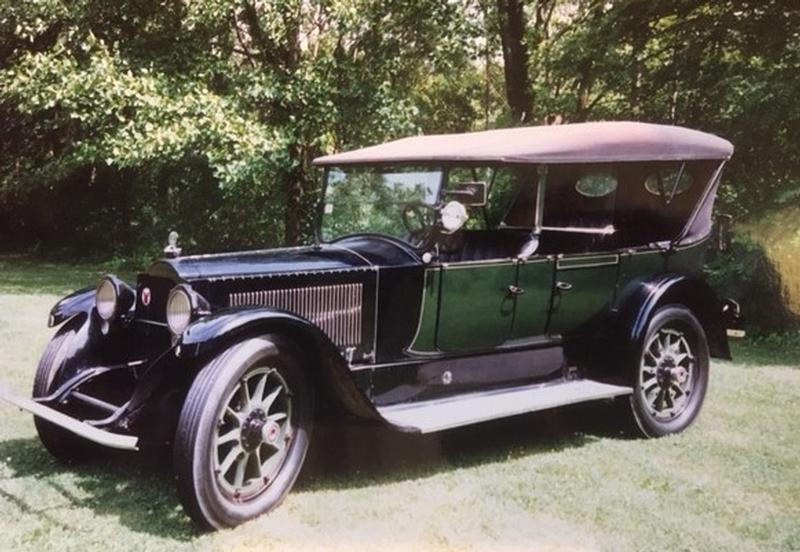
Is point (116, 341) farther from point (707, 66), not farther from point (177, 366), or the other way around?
point (707, 66)

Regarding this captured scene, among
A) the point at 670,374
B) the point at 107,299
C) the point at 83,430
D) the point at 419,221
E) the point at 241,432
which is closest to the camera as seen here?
the point at 83,430

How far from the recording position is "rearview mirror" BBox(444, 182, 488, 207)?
470 centimetres

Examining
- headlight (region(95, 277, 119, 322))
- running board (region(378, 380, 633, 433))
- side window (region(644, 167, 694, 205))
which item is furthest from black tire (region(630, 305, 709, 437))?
headlight (region(95, 277, 119, 322))

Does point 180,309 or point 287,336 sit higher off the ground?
point 180,309

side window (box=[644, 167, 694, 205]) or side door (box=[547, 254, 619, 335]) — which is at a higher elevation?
side window (box=[644, 167, 694, 205])

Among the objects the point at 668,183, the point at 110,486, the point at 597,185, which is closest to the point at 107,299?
the point at 110,486

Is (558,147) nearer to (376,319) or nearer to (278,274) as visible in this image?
(376,319)

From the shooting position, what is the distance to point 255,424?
4098 mm

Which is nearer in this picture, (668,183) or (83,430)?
(83,430)

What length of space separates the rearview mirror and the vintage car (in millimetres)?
12

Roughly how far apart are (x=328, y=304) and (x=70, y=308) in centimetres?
158

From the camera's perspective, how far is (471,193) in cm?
473

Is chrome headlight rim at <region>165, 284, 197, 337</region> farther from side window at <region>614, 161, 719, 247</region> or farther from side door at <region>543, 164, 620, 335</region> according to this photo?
side window at <region>614, 161, 719, 247</region>

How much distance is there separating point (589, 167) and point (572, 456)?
7.32 ft
